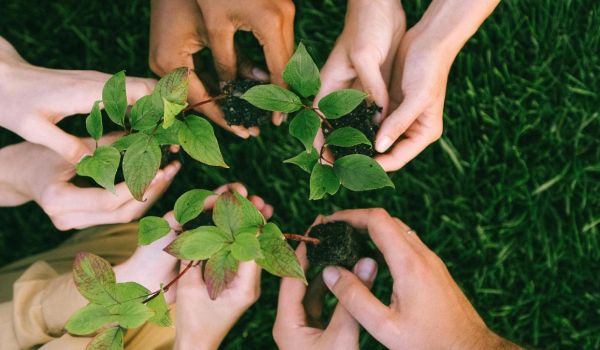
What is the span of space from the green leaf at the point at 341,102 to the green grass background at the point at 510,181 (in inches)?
31.1

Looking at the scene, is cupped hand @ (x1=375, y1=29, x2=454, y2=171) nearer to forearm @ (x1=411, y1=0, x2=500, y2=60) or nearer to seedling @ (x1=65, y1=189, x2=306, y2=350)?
forearm @ (x1=411, y1=0, x2=500, y2=60)

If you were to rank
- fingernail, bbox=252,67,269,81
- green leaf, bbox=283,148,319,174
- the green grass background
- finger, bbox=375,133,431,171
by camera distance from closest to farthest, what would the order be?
1. green leaf, bbox=283,148,319,174
2. finger, bbox=375,133,431,171
3. fingernail, bbox=252,67,269,81
4. the green grass background

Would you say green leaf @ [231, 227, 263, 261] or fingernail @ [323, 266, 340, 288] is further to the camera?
fingernail @ [323, 266, 340, 288]

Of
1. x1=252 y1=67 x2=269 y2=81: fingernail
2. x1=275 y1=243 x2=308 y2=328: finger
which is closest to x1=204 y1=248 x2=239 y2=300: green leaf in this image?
x1=275 y1=243 x2=308 y2=328: finger

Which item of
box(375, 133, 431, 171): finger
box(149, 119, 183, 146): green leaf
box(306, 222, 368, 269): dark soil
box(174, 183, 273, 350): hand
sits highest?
box(149, 119, 183, 146): green leaf

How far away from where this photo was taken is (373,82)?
Result: 1.25m

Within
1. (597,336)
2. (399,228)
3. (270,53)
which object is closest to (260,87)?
(270,53)

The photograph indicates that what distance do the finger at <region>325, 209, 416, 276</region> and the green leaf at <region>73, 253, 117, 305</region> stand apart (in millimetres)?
599

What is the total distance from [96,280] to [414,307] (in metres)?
0.63

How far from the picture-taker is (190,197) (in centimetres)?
102

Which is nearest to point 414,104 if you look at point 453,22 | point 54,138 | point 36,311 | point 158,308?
point 453,22

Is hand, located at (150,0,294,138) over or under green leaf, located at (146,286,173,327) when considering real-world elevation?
over

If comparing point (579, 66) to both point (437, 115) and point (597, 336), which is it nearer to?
point (437, 115)

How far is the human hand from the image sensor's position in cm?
126
